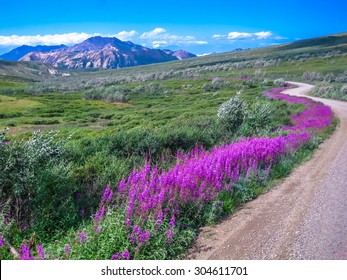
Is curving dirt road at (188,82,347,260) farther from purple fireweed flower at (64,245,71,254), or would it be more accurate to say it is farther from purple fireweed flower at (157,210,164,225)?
purple fireweed flower at (64,245,71,254)

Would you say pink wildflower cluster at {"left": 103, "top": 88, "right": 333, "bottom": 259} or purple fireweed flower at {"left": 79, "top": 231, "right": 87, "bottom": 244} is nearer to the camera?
purple fireweed flower at {"left": 79, "top": 231, "right": 87, "bottom": 244}

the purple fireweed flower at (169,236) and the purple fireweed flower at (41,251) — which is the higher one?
the purple fireweed flower at (41,251)

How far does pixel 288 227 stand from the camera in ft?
19.7

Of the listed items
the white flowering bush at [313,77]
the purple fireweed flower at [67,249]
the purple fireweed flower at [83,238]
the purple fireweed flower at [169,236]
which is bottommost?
the purple fireweed flower at [169,236]

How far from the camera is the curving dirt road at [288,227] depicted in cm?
515

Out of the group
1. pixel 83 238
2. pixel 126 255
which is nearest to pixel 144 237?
pixel 126 255

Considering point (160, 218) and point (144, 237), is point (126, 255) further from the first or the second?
point (160, 218)

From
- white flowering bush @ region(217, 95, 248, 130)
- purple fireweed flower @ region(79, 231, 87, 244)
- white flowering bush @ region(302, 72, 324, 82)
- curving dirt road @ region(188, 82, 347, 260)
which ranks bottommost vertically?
curving dirt road @ region(188, 82, 347, 260)

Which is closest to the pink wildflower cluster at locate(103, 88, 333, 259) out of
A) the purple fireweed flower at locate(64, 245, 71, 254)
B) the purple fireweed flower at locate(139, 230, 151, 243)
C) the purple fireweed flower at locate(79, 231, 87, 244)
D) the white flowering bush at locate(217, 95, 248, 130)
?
the purple fireweed flower at locate(139, 230, 151, 243)

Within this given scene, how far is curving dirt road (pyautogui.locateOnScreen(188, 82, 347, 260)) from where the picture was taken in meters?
5.15

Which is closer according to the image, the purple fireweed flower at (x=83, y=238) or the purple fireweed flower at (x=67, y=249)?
the purple fireweed flower at (x=67, y=249)

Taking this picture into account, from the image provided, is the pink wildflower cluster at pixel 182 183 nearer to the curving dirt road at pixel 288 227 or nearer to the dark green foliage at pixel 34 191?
the curving dirt road at pixel 288 227

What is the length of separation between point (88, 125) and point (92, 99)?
33.8 meters

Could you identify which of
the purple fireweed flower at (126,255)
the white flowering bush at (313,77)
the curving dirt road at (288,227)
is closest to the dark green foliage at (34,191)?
the purple fireweed flower at (126,255)
